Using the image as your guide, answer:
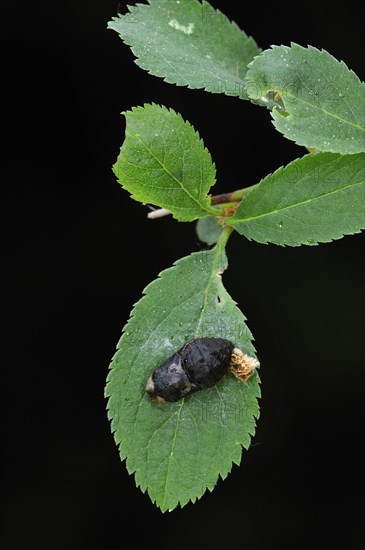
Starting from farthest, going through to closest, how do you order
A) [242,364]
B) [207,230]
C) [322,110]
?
[207,230] → [242,364] → [322,110]

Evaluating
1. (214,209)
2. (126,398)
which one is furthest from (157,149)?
(126,398)

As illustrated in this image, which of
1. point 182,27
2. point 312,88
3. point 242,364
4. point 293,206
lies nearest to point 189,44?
point 182,27

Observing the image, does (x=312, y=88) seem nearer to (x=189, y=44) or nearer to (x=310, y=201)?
(x=310, y=201)

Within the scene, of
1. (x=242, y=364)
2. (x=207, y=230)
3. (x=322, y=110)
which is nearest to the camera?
(x=322, y=110)

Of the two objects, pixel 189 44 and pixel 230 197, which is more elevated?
pixel 189 44

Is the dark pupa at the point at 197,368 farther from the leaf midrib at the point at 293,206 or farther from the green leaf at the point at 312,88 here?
the green leaf at the point at 312,88

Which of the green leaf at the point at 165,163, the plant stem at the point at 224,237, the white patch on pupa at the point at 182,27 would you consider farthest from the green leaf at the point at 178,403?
the white patch on pupa at the point at 182,27

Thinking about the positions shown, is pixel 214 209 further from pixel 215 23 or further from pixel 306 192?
pixel 215 23

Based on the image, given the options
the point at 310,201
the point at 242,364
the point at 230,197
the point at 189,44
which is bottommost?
the point at 242,364
